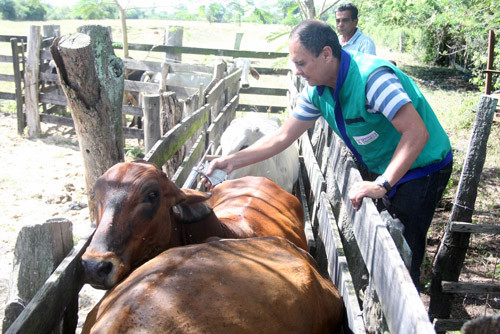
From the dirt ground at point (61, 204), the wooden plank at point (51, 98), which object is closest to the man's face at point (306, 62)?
the dirt ground at point (61, 204)

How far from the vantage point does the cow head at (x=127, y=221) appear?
7.42ft

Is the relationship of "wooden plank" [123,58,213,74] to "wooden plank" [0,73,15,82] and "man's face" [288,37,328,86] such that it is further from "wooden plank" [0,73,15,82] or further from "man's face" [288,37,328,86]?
"man's face" [288,37,328,86]

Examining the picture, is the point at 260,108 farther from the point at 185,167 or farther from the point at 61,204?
the point at 185,167

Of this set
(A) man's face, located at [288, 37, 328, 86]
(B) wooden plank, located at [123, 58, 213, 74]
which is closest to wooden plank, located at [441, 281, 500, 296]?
(A) man's face, located at [288, 37, 328, 86]

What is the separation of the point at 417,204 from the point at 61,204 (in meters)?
5.60

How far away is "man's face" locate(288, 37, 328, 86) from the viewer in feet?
9.40

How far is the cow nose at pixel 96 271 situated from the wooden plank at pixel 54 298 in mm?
58

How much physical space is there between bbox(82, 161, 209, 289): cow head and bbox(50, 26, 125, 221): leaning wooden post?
789mm

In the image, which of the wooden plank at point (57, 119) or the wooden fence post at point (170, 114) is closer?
the wooden fence post at point (170, 114)

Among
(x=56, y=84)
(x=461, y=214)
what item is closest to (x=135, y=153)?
(x=56, y=84)

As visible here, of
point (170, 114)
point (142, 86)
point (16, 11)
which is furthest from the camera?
point (16, 11)

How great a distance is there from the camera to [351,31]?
6.00m

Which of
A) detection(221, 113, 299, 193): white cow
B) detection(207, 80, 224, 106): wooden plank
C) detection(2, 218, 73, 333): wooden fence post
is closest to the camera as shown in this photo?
detection(2, 218, 73, 333): wooden fence post

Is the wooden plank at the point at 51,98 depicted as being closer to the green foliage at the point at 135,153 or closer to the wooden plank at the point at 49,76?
the wooden plank at the point at 49,76
